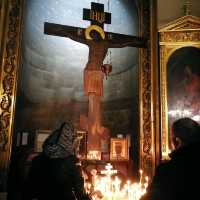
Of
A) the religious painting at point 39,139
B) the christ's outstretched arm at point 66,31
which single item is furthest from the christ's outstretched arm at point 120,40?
the religious painting at point 39,139

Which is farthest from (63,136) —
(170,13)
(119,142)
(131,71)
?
(170,13)

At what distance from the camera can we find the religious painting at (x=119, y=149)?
5906 mm

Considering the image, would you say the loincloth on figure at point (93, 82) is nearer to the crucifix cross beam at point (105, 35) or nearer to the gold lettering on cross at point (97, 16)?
the crucifix cross beam at point (105, 35)

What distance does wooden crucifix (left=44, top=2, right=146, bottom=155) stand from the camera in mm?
5852

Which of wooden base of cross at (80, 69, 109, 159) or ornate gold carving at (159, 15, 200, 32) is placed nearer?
wooden base of cross at (80, 69, 109, 159)

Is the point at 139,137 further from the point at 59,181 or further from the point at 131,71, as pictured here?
the point at 59,181

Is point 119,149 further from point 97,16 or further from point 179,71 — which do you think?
point 97,16

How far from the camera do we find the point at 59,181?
101 inches

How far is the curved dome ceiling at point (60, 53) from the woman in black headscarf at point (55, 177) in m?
3.13

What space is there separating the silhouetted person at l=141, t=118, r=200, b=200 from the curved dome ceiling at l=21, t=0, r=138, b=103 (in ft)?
12.8

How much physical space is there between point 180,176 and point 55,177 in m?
0.95

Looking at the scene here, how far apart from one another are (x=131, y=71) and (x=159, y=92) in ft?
2.08

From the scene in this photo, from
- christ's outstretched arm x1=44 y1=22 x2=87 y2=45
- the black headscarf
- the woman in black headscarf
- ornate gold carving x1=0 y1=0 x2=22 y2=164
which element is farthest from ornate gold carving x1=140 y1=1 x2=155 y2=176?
the woman in black headscarf

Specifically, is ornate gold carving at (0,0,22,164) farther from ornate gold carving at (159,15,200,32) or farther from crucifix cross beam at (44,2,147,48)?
ornate gold carving at (159,15,200,32)
